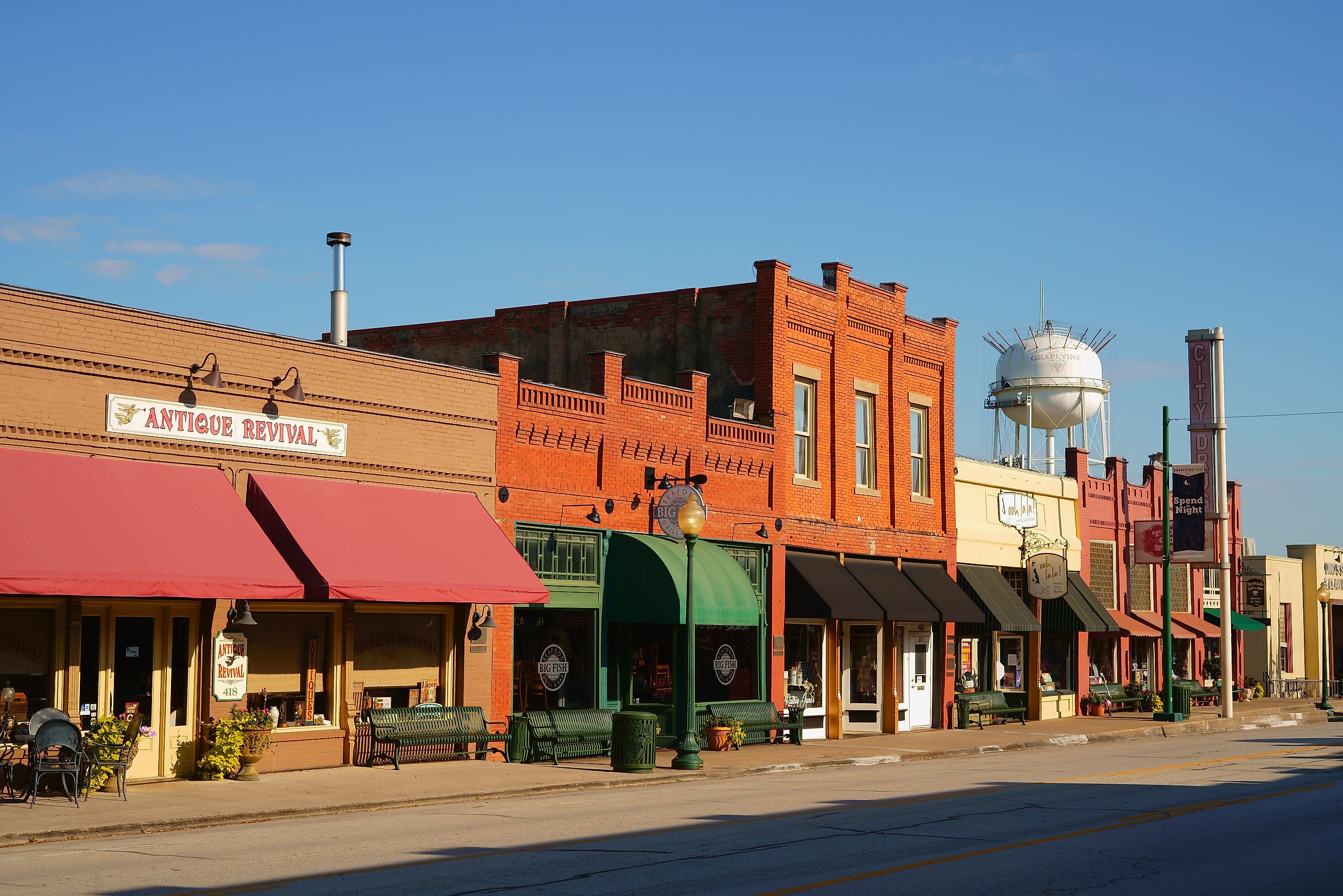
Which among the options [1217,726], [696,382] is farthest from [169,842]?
[1217,726]

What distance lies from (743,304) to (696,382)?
9.44 ft

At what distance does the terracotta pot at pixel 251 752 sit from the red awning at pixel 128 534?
184 cm

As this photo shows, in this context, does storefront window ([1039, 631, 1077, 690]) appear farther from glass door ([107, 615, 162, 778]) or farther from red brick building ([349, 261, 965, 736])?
glass door ([107, 615, 162, 778])

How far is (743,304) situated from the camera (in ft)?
102

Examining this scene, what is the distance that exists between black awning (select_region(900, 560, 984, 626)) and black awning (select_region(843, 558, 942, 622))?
0.29 m

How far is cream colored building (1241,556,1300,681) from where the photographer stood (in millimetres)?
58781

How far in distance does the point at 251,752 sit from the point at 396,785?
2027mm

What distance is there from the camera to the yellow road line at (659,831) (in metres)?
11.8

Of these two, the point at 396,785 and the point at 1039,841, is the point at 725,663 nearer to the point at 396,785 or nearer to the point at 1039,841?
the point at 396,785

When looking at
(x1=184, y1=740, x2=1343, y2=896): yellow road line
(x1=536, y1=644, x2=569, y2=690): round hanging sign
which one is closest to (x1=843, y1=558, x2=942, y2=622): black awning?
(x1=184, y1=740, x2=1343, y2=896): yellow road line

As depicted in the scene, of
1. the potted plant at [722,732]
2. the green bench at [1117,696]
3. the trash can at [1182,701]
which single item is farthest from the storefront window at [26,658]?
the green bench at [1117,696]

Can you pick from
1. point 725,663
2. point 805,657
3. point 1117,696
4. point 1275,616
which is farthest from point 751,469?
point 1275,616

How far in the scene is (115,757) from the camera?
18.1m

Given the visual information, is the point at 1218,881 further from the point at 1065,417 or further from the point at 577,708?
the point at 1065,417
